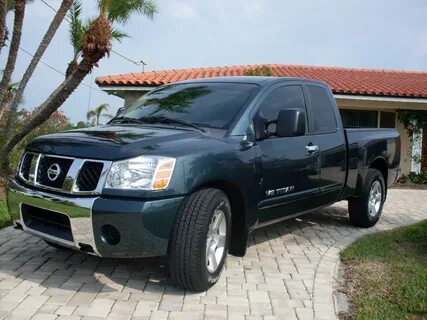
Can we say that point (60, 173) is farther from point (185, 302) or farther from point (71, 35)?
point (71, 35)

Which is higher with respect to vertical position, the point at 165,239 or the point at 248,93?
the point at 248,93

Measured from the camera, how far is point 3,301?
12.6ft

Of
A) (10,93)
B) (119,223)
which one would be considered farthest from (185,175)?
(10,93)

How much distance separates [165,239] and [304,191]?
6.98 feet

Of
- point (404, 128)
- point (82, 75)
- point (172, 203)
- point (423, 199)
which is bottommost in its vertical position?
point (423, 199)

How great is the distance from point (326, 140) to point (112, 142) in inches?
113

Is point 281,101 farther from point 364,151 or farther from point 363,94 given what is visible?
point 363,94

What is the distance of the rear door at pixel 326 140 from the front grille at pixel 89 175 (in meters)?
2.69

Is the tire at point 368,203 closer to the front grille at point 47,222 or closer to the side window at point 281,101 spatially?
the side window at point 281,101

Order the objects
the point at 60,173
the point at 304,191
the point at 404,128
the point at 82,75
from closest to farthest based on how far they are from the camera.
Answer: the point at 60,173
the point at 304,191
the point at 82,75
the point at 404,128

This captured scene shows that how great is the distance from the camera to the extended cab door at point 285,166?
4.82 meters

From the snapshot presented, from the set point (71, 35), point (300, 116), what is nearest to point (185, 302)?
point (300, 116)

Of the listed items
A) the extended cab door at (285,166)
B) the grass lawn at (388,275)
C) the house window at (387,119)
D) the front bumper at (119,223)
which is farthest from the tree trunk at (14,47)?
the house window at (387,119)

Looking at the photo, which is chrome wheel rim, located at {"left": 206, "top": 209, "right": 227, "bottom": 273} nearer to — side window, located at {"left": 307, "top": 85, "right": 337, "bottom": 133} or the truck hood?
the truck hood
